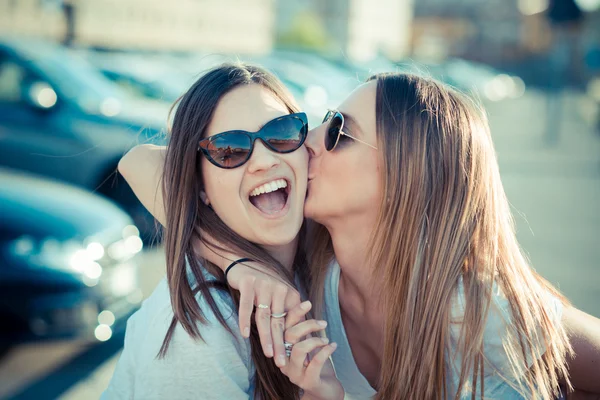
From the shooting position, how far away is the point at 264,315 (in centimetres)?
207

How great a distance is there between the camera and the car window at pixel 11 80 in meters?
6.24

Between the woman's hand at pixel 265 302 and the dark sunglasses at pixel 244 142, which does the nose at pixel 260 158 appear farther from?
the woman's hand at pixel 265 302

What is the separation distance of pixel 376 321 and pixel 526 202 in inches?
299

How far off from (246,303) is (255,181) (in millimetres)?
575

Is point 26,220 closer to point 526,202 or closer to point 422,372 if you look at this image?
point 422,372

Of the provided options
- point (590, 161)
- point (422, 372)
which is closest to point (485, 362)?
point (422, 372)

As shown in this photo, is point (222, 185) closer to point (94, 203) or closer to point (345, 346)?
point (345, 346)

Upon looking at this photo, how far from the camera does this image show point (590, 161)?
13.3 metres

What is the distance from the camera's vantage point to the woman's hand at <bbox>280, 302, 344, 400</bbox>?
199 centimetres

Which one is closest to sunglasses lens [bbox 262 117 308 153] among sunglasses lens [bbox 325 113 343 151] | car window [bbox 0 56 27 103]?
sunglasses lens [bbox 325 113 343 151]

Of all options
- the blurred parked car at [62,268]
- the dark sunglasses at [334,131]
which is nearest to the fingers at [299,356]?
the dark sunglasses at [334,131]

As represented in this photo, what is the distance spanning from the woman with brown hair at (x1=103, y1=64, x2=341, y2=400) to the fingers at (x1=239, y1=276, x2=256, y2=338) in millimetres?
68

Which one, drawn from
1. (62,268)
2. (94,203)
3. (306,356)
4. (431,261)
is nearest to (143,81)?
(94,203)

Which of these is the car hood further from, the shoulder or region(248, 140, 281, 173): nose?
the shoulder
